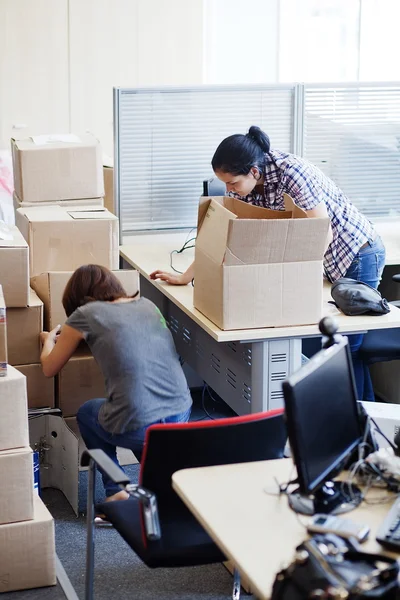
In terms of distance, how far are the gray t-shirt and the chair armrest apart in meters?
0.50

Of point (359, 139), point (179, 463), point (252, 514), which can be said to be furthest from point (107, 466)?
point (359, 139)

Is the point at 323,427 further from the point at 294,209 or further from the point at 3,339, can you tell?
the point at 294,209

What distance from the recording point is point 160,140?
3.88 metres

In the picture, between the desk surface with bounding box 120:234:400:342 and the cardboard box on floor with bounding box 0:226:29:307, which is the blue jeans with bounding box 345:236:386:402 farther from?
the cardboard box on floor with bounding box 0:226:29:307

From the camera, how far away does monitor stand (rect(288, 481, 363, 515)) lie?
1795mm

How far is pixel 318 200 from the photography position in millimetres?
3158

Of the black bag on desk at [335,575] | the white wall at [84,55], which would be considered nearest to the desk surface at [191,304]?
the black bag on desk at [335,575]

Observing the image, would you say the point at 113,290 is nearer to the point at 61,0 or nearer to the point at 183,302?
the point at 183,302

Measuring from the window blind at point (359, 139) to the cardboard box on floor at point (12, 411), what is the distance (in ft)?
6.88

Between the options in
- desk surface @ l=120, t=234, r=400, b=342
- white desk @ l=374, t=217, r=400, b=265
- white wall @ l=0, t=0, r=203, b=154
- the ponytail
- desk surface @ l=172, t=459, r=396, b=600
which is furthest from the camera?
white wall @ l=0, t=0, r=203, b=154

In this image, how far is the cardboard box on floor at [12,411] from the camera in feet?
8.07

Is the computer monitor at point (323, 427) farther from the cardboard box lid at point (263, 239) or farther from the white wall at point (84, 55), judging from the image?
the white wall at point (84, 55)

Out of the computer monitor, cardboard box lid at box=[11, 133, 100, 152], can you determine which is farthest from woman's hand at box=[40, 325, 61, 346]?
the computer monitor

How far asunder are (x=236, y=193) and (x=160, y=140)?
0.76 metres
